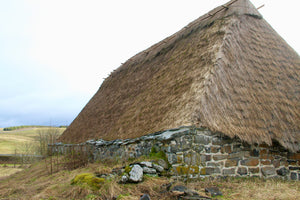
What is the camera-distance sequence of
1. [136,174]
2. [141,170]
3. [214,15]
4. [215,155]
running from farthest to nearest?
[214,15], [215,155], [141,170], [136,174]

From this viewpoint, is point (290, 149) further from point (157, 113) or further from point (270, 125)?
point (157, 113)

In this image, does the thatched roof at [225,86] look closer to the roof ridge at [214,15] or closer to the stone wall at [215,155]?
the roof ridge at [214,15]

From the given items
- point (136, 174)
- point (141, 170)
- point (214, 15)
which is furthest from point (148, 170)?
point (214, 15)

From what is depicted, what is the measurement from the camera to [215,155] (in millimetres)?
6242

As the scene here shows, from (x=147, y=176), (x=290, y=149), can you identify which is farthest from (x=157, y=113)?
(x=290, y=149)

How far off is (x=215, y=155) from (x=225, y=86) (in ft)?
6.56

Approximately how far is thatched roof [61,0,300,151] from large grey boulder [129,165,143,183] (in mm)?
1620

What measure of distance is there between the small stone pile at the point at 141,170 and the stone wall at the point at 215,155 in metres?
0.27

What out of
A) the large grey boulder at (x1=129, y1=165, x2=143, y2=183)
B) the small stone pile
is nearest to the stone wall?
the small stone pile

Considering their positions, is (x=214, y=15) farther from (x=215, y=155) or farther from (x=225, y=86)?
(x=215, y=155)

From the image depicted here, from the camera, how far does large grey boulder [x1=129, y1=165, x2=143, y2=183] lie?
203 inches

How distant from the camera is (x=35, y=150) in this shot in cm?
2380

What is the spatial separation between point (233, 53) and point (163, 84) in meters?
2.68

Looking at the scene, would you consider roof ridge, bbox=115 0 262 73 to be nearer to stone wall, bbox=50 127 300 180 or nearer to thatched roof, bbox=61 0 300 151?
thatched roof, bbox=61 0 300 151
